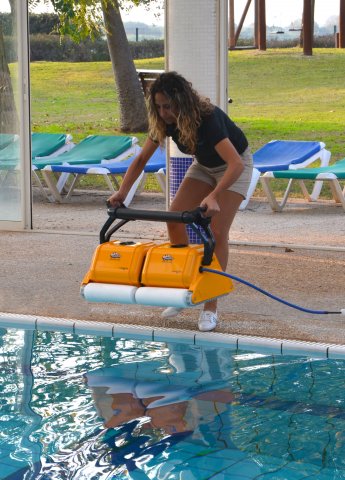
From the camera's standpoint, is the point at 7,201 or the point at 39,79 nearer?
the point at 7,201

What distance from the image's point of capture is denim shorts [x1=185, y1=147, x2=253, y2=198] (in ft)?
18.5

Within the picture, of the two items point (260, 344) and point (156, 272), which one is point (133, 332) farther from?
point (260, 344)

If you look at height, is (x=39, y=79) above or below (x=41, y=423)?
above

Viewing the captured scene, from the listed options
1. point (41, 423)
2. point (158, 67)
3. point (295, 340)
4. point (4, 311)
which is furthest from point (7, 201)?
point (158, 67)

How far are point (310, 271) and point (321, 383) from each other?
2.48 m

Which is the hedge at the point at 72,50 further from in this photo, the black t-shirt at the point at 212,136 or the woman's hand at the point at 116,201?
the woman's hand at the point at 116,201

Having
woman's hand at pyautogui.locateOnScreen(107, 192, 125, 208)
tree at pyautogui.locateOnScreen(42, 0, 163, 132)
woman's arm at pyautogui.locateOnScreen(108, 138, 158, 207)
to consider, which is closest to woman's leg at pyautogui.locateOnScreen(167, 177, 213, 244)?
woman's arm at pyautogui.locateOnScreen(108, 138, 158, 207)

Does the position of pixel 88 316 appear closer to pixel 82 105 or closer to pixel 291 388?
pixel 291 388

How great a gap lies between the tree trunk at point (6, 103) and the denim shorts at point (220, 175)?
377cm

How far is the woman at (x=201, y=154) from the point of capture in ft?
17.1

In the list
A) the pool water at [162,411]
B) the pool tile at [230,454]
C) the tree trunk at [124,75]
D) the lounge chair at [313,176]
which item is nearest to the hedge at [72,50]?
the tree trunk at [124,75]

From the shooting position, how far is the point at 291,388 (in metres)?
4.89

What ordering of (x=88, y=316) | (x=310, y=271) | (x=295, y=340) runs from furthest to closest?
(x=310, y=271) < (x=88, y=316) < (x=295, y=340)

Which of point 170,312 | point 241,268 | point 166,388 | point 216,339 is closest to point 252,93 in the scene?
point 241,268
